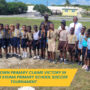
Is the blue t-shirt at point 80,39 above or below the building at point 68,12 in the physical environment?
above

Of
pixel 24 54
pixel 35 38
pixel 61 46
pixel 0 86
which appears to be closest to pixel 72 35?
pixel 61 46

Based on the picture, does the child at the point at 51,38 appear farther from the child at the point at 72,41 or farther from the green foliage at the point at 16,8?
the green foliage at the point at 16,8

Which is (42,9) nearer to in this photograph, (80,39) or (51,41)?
(51,41)

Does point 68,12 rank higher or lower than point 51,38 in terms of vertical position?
lower

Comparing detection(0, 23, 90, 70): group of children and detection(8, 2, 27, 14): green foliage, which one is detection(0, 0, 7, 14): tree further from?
detection(0, 23, 90, 70): group of children

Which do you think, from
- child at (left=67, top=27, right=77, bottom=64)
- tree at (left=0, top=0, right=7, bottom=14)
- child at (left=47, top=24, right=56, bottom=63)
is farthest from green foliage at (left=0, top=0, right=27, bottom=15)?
child at (left=67, top=27, right=77, bottom=64)

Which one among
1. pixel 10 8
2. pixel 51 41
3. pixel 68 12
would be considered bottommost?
pixel 68 12

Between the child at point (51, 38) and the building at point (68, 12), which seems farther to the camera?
the building at point (68, 12)

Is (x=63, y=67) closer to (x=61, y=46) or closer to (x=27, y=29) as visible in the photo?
(x=61, y=46)

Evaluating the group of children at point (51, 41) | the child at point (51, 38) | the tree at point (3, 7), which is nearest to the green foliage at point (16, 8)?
→ the tree at point (3, 7)

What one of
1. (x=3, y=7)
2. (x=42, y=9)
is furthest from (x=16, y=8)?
(x=42, y=9)

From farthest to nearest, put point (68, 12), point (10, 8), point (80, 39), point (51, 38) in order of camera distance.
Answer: point (10, 8) → point (68, 12) → point (51, 38) → point (80, 39)

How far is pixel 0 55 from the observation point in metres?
7.10

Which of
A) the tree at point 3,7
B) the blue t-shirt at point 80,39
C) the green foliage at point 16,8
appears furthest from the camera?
the green foliage at point 16,8
